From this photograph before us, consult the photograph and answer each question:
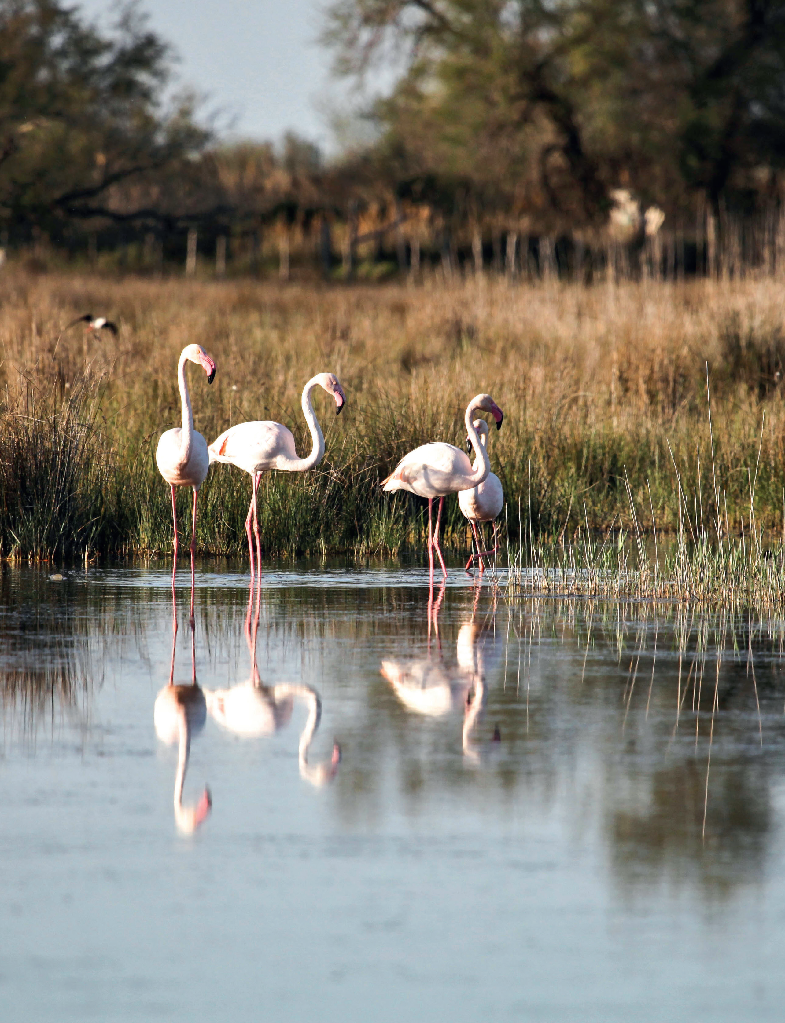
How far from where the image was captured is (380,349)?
16.0 metres

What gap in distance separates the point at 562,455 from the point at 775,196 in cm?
2397

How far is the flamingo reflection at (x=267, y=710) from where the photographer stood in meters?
4.57

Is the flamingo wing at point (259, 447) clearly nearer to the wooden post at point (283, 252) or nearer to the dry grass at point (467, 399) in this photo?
the dry grass at point (467, 399)

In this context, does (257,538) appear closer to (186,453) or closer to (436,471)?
(186,453)

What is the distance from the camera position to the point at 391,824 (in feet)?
13.2

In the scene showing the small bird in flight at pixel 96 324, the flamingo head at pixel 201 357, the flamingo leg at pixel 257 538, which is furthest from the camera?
the small bird in flight at pixel 96 324

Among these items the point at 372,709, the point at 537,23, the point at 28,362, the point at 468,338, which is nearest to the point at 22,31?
the point at 537,23

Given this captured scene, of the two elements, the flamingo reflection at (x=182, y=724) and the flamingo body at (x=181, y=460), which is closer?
the flamingo reflection at (x=182, y=724)

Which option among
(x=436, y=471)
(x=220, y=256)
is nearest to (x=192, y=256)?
(x=220, y=256)

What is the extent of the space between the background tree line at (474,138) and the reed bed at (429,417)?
16108 millimetres

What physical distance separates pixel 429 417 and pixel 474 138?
27.0m

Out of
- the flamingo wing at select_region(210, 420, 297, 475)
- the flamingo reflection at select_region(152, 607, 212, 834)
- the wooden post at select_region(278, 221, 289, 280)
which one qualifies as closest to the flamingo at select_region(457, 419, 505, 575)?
the flamingo wing at select_region(210, 420, 297, 475)

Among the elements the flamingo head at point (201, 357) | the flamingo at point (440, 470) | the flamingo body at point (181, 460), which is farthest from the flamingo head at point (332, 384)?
the flamingo body at point (181, 460)

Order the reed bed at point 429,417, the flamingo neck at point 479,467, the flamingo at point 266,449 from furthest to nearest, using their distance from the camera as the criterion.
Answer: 1. the reed bed at point 429,417
2. the flamingo at point 266,449
3. the flamingo neck at point 479,467
